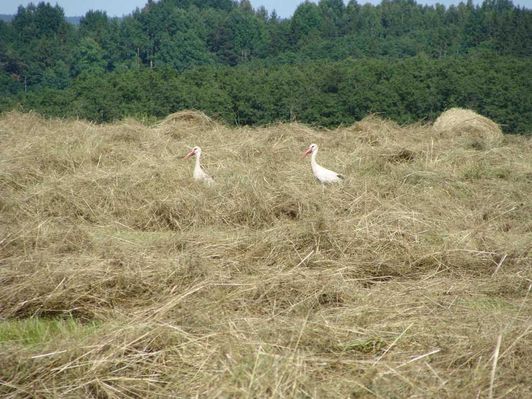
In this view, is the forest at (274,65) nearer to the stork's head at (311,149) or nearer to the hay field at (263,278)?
the stork's head at (311,149)

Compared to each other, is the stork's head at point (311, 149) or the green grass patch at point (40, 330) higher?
the stork's head at point (311, 149)

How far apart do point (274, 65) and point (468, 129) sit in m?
22.2

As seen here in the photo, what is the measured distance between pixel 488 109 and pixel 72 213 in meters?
15.6

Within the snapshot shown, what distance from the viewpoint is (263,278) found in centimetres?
537

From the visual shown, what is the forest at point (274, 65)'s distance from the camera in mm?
21953

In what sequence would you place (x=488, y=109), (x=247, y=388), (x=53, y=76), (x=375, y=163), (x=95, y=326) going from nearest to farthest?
1. (x=247, y=388)
2. (x=95, y=326)
3. (x=375, y=163)
4. (x=488, y=109)
5. (x=53, y=76)

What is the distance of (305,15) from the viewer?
5591 centimetres

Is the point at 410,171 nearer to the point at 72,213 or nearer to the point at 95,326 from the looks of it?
the point at 72,213

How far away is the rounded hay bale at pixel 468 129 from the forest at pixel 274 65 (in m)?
4.40

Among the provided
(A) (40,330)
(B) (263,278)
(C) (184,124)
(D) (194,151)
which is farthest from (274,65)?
(A) (40,330)

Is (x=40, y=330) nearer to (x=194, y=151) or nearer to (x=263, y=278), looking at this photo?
(x=263, y=278)

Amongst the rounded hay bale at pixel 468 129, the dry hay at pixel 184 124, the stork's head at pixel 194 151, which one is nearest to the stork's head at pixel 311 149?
the stork's head at pixel 194 151

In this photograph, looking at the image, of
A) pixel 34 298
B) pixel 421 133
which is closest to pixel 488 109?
pixel 421 133

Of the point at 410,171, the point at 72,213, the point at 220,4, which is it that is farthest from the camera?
the point at 220,4
